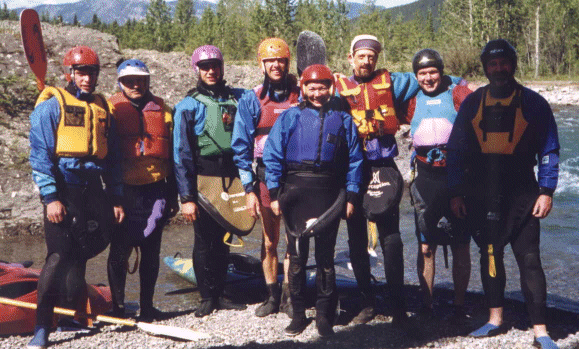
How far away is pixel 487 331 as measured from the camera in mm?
4312

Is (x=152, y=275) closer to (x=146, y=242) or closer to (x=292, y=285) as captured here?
(x=146, y=242)

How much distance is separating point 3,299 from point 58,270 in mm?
707

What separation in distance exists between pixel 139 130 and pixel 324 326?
6.54 feet

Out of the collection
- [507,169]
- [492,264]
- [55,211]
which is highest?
[507,169]

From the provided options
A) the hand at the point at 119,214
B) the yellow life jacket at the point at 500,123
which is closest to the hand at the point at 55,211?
the hand at the point at 119,214

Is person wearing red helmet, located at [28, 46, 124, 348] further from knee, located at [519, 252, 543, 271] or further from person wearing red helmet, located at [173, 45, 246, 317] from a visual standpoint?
knee, located at [519, 252, 543, 271]

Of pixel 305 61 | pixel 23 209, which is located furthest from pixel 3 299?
pixel 23 209

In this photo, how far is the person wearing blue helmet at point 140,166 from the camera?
4.62 m

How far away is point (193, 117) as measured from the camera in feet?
15.5

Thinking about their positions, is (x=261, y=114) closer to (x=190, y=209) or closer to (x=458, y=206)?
(x=190, y=209)

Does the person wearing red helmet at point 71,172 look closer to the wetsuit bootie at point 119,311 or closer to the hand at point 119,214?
the hand at point 119,214

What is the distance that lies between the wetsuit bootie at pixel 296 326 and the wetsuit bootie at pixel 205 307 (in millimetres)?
889

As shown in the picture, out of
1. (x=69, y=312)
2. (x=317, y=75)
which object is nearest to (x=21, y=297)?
(x=69, y=312)

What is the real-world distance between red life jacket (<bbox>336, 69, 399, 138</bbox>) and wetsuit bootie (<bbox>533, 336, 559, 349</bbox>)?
5.62 ft
